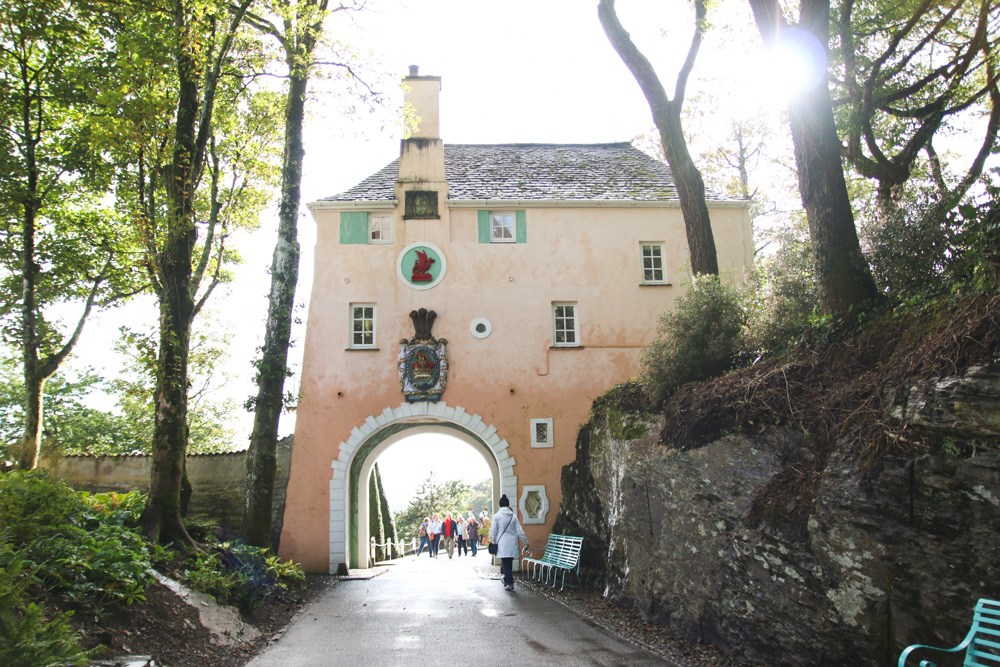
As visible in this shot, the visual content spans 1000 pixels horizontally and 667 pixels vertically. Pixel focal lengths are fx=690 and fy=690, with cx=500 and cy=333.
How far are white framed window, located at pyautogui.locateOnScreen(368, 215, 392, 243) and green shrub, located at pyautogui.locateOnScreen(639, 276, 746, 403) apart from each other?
34.1 feet

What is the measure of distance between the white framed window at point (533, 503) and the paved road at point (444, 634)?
4936 millimetres

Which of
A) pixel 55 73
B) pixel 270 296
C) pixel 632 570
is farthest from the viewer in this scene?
pixel 55 73

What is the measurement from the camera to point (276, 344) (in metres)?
12.5

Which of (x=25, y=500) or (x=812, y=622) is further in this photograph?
(x=25, y=500)

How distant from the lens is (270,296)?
1274 cm

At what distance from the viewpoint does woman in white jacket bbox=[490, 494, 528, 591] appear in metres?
12.7

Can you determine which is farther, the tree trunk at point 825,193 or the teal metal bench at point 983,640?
the tree trunk at point 825,193

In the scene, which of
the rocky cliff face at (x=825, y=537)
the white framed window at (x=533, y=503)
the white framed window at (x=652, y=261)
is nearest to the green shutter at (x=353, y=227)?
the white framed window at (x=652, y=261)

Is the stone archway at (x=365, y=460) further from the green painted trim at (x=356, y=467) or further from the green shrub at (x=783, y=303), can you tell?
the green shrub at (x=783, y=303)

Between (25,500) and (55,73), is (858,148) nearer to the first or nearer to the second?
(25,500)

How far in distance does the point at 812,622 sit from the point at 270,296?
10.2 metres

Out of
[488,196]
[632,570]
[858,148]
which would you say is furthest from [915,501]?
[488,196]

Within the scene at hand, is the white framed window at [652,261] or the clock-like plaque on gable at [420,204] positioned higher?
the clock-like plaque on gable at [420,204]

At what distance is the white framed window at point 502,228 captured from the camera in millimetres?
19469
